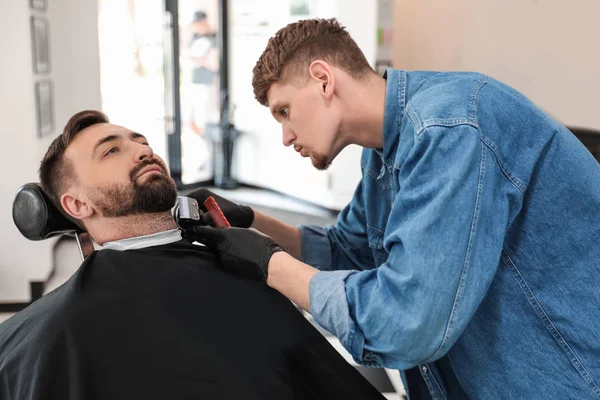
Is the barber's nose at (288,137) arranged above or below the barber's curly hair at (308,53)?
below

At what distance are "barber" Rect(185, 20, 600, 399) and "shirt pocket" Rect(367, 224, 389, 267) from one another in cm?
19

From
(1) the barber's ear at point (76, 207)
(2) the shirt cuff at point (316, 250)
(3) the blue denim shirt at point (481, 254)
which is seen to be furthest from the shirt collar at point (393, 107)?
(1) the barber's ear at point (76, 207)

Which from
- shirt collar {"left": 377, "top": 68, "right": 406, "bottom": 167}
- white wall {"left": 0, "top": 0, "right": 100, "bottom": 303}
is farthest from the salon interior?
shirt collar {"left": 377, "top": 68, "right": 406, "bottom": 167}

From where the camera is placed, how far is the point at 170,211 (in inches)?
71.4

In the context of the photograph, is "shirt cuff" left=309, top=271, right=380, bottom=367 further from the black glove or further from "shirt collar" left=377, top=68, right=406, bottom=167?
"shirt collar" left=377, top=68, right=406, bottom=167

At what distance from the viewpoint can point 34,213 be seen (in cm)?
165

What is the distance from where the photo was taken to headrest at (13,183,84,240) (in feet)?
5.42

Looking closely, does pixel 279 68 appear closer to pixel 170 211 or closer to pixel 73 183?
pixel 170 211

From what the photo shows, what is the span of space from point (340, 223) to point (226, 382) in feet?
1.97

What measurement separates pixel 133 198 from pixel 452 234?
0.99 meters

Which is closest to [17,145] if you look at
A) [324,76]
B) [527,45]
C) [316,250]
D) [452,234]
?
[316,250]

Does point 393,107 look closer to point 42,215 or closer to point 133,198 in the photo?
point 133,198

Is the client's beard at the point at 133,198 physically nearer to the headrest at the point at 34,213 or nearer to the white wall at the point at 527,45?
the headrest at the point at 34,213

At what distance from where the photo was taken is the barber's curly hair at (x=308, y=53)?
1.39 meters
